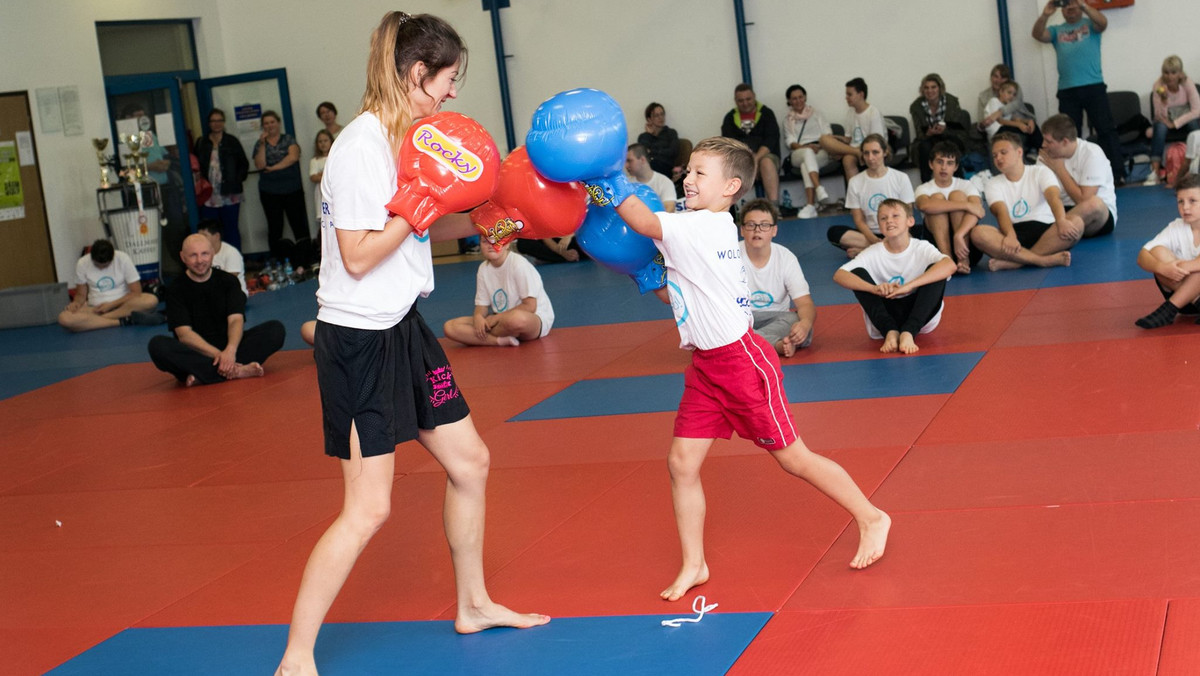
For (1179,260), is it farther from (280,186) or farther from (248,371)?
(280,186)

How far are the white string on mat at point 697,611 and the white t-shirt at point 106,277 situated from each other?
1027cm

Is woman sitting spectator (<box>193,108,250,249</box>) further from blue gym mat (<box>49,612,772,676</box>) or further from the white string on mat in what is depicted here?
the white string on mat

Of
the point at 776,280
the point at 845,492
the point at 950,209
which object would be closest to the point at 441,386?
the point at 845,492

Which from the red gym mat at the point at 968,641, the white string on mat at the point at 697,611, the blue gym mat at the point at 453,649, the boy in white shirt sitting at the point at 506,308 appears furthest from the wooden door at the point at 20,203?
the red gym mat at the point at 968,641

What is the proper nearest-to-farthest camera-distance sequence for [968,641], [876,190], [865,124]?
1. [968,641]
2. [876,190]
3. [865,124]

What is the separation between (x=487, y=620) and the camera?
339 centimetres

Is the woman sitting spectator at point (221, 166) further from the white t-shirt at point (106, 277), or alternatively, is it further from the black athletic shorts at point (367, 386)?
the black athletic shorts at point (367, 386)

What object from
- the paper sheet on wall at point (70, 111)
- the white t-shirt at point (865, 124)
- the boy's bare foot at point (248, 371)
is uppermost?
the paper sheet on wall at point (70, 111)

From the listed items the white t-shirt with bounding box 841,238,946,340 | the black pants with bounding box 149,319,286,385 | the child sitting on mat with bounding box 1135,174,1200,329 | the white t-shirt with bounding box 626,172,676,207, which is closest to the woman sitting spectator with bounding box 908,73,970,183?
the white t-shirt with bounding box 626,172,676,207

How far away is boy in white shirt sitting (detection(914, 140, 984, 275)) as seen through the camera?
9.09 meters

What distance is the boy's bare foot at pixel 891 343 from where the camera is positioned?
6.75 metres

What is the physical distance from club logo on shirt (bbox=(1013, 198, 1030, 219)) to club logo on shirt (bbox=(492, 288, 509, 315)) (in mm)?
4121

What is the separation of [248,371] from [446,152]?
5.65 meters

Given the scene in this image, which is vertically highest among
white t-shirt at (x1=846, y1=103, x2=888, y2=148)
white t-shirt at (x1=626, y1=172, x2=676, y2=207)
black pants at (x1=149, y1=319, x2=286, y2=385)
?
white t-shirt at (x1=846, y1=103, x2=888, y2=148)
